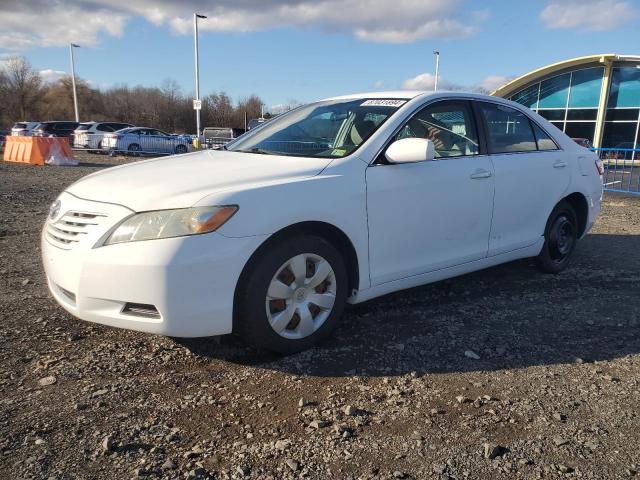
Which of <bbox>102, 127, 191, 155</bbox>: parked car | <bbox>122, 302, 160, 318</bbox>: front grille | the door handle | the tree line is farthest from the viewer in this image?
the tree line

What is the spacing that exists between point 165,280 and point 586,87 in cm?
3057

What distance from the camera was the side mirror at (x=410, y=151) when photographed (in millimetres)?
3449

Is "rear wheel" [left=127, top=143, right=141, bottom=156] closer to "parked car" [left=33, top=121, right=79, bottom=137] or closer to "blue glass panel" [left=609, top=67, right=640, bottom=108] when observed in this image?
"parked car" [left=33, top=121, right=79, bottom=137]

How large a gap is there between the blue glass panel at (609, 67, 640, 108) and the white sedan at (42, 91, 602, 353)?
2646cm

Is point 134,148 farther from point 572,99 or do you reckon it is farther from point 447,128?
point 572,99

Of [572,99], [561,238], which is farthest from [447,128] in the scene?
[572,99]

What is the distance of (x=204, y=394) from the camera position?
2.84 metres

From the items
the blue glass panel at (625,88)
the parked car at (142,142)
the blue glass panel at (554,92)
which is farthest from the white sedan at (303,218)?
the blue glass panel at (554,92)

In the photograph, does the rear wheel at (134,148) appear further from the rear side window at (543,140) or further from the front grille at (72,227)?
the front grille at (72,227)

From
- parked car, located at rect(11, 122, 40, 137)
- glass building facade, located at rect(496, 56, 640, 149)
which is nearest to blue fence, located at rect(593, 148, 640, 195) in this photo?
glass building facade, located at rect(496, 56, 640, 149)

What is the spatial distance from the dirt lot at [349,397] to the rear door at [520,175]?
0.65 meters

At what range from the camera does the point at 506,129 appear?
4582 millimetres

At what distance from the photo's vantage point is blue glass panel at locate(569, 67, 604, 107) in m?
27.4

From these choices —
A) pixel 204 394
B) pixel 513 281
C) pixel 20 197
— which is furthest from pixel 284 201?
pixel 20 197
